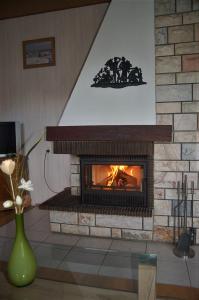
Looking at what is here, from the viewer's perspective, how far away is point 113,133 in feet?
7.04

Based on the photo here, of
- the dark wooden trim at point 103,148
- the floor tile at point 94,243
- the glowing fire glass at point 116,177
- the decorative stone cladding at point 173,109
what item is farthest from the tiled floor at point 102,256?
the dark wooden trim at point 103,148

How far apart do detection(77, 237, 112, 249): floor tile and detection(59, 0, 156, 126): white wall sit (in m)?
1.00

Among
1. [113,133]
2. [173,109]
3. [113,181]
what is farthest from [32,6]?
[113,181]

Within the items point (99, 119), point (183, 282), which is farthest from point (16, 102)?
point (183, 282)

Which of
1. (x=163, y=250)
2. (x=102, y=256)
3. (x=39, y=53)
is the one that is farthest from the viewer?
(x=39, y=53)

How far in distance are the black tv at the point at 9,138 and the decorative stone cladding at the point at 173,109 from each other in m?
1.57

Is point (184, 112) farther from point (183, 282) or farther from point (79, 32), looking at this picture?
point (79, 32)

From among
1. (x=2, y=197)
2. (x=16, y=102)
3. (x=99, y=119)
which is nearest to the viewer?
→ (x=99, y=119)

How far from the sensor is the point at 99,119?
222 cm

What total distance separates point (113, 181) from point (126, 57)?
1083mm

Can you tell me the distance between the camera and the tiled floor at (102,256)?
1.38 m

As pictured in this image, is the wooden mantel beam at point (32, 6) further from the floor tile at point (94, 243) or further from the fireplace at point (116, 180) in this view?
the floor tile at point (94, 243)

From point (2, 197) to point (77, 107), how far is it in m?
1.53

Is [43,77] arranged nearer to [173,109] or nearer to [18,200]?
[173,109]
